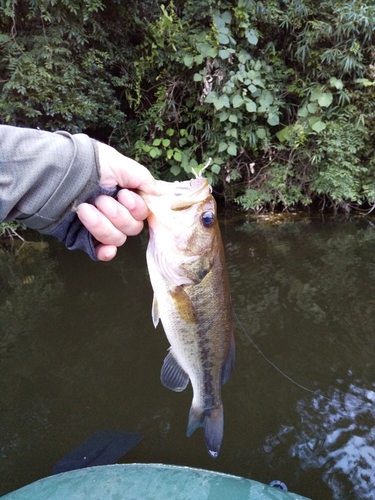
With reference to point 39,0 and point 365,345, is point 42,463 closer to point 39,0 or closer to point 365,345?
point 365,345

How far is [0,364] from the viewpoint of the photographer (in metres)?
3.81

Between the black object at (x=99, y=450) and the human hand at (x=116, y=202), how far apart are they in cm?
201

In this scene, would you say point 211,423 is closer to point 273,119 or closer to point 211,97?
point 211,97

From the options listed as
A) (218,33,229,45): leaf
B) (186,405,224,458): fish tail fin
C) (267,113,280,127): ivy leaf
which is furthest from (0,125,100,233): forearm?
(267,113,280,127): ivy leaf

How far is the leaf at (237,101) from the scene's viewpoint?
6.84m

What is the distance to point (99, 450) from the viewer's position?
9.33ft

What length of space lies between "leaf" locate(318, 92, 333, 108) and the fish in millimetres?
6358

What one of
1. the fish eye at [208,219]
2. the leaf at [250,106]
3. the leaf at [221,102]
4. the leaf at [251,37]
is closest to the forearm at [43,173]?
the fish eye at [208,219]

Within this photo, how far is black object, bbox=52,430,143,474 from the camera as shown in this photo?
272 centimetres

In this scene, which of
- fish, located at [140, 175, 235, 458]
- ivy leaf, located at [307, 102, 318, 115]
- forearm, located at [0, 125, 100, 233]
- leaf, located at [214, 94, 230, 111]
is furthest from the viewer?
ivy leaf, located at [307, 102, 318, 115]

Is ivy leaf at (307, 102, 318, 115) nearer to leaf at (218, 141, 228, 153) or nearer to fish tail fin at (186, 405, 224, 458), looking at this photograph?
leaf at (218, 141, 228, 153)

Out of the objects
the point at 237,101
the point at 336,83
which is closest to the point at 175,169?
the point at 237,101

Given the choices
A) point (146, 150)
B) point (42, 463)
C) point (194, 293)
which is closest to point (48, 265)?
point (146, 150)

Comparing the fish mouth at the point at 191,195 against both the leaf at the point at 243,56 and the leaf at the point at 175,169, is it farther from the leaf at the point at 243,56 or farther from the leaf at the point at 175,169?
the leaf at the point at 243,56
